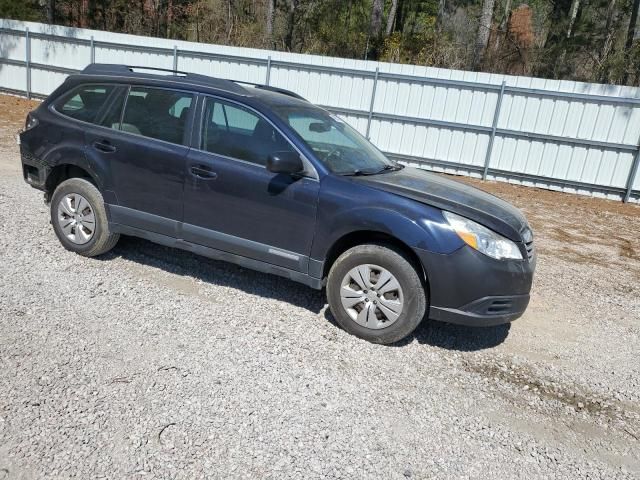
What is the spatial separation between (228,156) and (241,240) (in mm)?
695

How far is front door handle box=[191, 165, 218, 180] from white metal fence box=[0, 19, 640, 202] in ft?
30.6

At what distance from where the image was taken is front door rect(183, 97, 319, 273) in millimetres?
4191

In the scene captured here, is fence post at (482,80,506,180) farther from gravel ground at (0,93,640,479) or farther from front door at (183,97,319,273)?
front door at (183,97,319,273)

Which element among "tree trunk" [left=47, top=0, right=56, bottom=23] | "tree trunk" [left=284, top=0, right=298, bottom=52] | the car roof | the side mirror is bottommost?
the side mirror

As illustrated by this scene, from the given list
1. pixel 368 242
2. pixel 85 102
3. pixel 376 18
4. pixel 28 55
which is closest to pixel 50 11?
pixel 28 55

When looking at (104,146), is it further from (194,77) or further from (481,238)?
(481,238)

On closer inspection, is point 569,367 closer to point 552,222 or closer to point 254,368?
point 254,368

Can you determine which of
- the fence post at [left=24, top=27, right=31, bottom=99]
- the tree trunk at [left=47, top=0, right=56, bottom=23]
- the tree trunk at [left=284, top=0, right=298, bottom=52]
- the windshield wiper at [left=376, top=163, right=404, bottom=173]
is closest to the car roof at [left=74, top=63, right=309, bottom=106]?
the windshield wiper at [left=376, top=163, right=404, bottom=173]

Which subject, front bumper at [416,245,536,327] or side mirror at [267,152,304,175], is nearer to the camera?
front bumper at [416,245,536,327]

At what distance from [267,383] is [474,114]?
415 inches

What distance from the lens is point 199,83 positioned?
4.72m

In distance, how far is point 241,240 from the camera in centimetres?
440

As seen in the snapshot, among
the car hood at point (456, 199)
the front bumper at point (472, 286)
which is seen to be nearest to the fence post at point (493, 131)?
the car hood at point (456, 199)

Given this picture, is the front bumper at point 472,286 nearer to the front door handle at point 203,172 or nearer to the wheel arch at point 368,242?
the wheel arch at point 368,242
